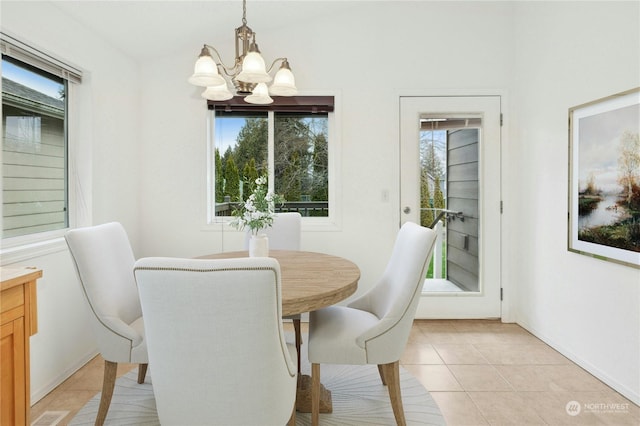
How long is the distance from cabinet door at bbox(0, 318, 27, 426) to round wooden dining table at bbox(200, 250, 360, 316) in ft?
3.42

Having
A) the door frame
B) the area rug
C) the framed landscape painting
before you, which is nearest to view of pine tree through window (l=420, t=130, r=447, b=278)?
the door frame

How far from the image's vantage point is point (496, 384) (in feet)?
8.00

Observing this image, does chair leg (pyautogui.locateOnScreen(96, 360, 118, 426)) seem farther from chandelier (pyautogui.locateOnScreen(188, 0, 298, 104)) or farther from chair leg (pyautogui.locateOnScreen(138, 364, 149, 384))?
chandelier (pyautogui.locateOnScreen(188, 0, 298, 104))

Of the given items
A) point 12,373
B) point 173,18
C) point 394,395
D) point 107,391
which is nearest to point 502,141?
point 394,395

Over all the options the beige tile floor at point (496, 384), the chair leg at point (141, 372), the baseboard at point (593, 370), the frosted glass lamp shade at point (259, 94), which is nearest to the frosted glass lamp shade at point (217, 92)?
the frosted glass lamp shade at point (259, 94)

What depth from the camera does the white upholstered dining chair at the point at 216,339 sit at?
1.17 meters

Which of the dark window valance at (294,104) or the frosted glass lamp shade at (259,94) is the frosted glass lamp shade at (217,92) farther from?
the dark window valance at (294,104)

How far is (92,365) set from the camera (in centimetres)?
273

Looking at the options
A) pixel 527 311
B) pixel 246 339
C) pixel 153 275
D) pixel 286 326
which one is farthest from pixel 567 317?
pixel 153 275

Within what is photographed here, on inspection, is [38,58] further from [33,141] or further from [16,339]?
[16,339]

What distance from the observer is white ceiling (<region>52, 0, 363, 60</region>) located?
2650 millimetres

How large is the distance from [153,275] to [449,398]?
186 cm

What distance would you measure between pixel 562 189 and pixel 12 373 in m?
3.34

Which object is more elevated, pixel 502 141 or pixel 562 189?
pixel 502 141
